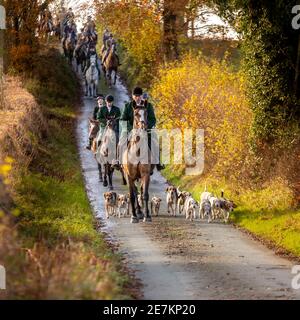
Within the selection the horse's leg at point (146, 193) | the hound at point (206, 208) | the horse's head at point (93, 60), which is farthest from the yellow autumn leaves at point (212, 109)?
the horse's head at point (93, 60)

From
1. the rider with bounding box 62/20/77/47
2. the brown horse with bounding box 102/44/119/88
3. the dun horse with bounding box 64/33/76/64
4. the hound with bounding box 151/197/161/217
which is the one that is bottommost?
the hound with bounding box 151/197/161/217

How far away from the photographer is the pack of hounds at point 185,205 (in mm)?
20406

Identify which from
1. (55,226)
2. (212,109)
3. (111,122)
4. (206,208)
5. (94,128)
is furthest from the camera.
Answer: (94,128)

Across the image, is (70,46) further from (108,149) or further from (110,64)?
(108,149)

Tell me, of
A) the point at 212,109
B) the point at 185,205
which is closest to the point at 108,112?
the point at 212,109

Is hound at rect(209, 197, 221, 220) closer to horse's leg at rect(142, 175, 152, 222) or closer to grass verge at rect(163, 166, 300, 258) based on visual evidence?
grass verge at rect(163, 166, 300, 258)

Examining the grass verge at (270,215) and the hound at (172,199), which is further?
the hound at (172,199)

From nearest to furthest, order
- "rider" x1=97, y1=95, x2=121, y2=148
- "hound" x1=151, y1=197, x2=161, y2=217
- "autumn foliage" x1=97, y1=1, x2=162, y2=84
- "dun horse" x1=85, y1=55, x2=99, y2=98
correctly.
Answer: "hound" x1=151, y1=197, x2=161, y2=217, "rider" x1=97, y1=95, x2=121, y2=148, "autumn foliage" x1=97, y1=1, x2=162, y2=84, "dun horse" x1=85, y1=55, x2=99, y2=98

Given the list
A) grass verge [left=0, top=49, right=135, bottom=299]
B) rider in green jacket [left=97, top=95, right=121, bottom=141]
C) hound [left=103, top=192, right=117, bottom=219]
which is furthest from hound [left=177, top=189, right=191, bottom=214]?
rider in green jacket [left=97, top=95, right=121, bottom=141]

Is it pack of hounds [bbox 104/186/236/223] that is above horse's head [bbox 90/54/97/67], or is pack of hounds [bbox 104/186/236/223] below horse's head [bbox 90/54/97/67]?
below

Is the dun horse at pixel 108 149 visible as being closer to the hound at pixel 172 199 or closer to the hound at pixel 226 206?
the hound at pixel 172 199

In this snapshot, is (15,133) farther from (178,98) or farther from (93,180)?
(178,98)

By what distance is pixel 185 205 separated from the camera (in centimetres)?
2103

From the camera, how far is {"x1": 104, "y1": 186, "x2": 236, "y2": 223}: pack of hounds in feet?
66.9
